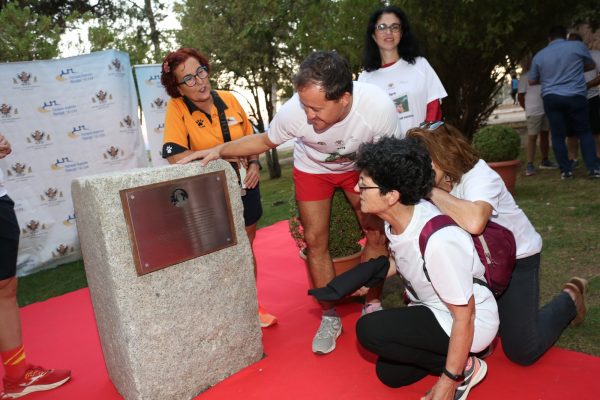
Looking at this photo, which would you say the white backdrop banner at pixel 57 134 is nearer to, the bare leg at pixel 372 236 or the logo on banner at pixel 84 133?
the logo on banner at pixel 84 133

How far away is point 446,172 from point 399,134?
52cm

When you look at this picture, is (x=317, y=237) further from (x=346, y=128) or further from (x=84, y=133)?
(x=84, y=133)

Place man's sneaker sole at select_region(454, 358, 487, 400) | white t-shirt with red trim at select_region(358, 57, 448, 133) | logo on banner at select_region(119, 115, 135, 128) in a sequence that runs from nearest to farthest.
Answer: man's sneaker sole at select_region(454, 358, 487, 400)
white t-shirt with red trim at select_region(358, 57, 448, 133)
logo on banner at select_region(119, 115, 135, 128)

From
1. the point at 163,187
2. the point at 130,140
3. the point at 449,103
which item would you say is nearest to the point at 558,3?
the point at 449,103

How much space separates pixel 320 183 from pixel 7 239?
175cm

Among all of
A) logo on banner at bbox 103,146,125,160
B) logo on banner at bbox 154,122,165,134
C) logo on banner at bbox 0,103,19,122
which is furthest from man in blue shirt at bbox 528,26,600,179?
logo on banner at bbox 0,103,19,122

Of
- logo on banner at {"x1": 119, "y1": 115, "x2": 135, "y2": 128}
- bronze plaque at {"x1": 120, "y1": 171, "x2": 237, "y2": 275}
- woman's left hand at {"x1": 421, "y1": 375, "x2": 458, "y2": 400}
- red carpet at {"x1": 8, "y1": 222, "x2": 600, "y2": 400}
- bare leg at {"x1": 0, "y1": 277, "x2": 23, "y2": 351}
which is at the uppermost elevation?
logo on banner at {"x1": 119, "y1": 115, "x2": 135, "y2": 128}

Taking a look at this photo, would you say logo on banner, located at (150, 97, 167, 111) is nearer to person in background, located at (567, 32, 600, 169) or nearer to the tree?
the tree

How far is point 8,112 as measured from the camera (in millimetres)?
5426

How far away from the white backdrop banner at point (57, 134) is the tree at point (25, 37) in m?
0.84

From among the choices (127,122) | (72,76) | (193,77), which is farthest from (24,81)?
(193,77)

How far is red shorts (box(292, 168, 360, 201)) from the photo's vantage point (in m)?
2.99

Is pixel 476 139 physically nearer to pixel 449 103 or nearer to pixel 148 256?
pixel 449 103

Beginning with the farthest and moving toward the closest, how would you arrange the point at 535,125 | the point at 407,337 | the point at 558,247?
the point at 535,125
the point at 558,247
the point at 407,337
